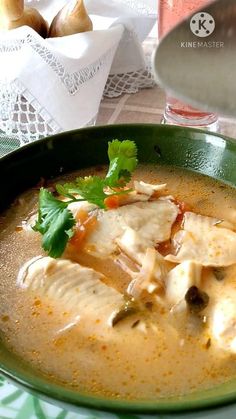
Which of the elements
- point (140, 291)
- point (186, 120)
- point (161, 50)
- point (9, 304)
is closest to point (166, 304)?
point (140, 291)

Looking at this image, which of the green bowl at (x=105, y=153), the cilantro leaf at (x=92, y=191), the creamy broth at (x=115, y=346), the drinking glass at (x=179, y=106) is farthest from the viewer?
the drinking glass at (x=179, y=106)

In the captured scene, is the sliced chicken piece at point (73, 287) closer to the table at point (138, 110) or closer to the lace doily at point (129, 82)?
the table at point (138, 110)

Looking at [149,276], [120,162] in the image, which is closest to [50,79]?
[120,162]

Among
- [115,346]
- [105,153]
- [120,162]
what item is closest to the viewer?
[115,346]

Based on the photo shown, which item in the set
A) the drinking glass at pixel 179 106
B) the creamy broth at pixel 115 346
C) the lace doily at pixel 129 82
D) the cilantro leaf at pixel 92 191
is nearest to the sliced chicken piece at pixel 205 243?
the creamy broth at pixel 115 346

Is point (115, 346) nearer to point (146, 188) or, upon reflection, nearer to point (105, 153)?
point (146, 188)

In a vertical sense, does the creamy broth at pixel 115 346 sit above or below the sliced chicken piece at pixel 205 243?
below

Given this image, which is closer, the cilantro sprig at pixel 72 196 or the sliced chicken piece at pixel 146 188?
the cilantro sprig at pixel 72 196
